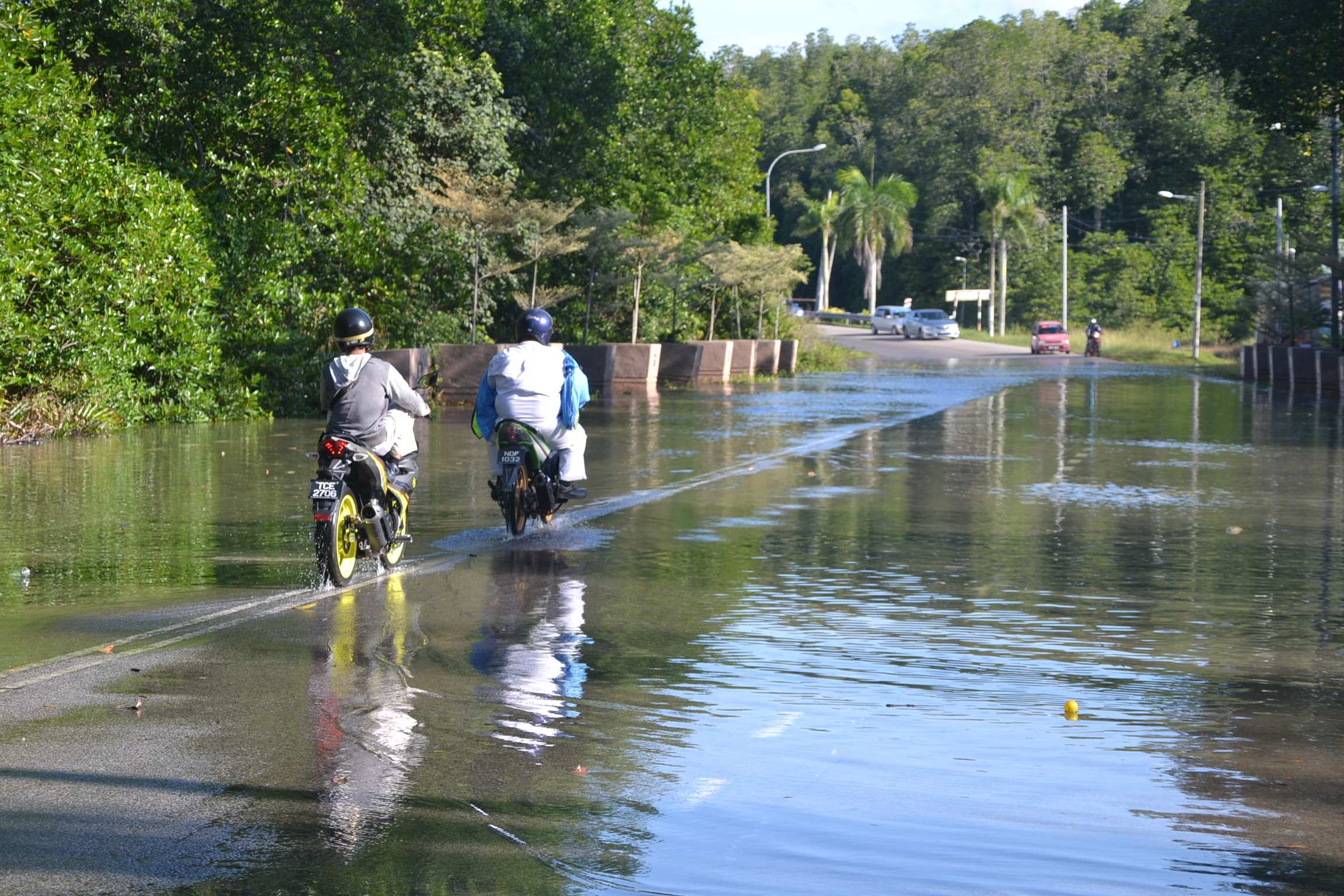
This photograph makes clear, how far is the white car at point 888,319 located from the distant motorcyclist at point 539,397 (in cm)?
8501

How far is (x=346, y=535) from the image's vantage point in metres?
9.76

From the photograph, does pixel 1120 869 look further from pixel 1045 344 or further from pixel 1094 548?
pixel 1045 344

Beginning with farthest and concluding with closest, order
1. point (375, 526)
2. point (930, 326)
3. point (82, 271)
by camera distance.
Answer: point (930, 326) < point (82, 271) < point (375, 526)

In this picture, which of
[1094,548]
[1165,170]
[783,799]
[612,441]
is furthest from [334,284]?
[1165,170]

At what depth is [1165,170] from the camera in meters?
107

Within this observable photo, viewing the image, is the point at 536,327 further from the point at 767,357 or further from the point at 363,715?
the point at 767,357

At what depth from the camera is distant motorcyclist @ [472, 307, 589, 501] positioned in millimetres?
11953

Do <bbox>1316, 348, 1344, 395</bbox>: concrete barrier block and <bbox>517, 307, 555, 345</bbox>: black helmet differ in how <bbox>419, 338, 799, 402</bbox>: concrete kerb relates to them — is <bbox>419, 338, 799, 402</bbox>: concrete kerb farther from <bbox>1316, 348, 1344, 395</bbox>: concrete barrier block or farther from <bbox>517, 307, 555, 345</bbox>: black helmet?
<bbox>1316, 348, 1344, 395</bbox>: concrete barrier block

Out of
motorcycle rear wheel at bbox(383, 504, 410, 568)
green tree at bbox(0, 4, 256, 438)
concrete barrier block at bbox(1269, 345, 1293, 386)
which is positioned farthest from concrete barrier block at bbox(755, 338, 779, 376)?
motorcycle rear wheel at bbox(383, 504, 410, 568)

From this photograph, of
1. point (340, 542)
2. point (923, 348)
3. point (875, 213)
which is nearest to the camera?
point (340, 542)

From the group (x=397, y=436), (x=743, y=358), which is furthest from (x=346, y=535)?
(x=743, y=358)

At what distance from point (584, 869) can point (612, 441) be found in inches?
650

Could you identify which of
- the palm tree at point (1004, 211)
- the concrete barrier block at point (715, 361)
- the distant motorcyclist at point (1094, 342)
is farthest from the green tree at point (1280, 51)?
the palm tree at point (1004, 211)

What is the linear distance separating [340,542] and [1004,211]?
315 feet
